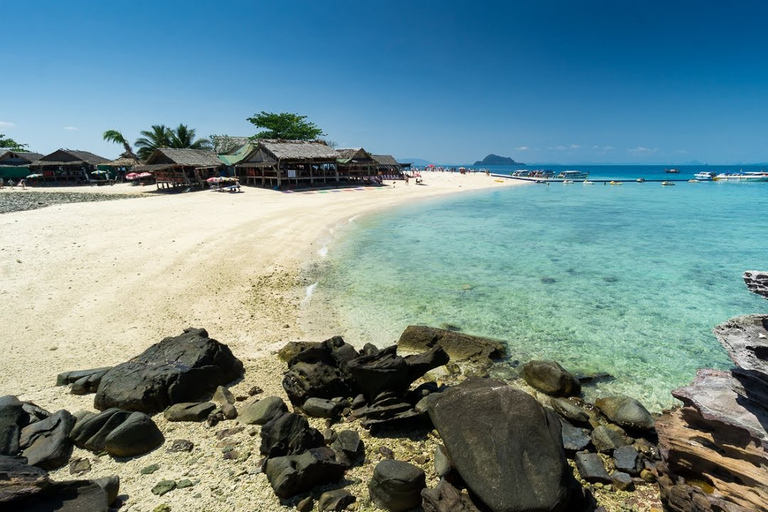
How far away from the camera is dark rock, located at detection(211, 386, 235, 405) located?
19.6 ft

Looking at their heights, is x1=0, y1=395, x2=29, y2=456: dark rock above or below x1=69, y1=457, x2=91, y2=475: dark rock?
above

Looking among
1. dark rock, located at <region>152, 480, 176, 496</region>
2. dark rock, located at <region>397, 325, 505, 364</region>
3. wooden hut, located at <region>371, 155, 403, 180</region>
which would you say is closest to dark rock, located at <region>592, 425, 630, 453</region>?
dark rock, located at <region>397, 325, 505, 364</region>

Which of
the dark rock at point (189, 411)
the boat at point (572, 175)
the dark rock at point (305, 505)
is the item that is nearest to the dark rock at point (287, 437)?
the dark rock at point (305, 505)

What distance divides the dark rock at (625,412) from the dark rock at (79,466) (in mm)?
7550

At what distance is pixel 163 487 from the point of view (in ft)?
13.8

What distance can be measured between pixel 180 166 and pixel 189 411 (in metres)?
38.1

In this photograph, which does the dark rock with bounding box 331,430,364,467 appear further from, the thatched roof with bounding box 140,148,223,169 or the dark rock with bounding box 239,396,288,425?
the thatched roof with bounding box 140,148,223,169

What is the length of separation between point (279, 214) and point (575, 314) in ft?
64.4

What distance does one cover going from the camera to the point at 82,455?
15.4 feet

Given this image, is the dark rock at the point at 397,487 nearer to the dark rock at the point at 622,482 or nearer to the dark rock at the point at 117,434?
the dark rock at the point at 622,482

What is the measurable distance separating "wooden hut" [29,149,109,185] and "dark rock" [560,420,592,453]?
58.9 meters

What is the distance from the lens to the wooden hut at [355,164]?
47.0 meters

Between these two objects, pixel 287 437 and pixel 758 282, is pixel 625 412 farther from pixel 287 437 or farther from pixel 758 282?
pixel 287 437

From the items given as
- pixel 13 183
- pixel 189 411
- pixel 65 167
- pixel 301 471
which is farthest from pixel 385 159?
pixel 301 471
